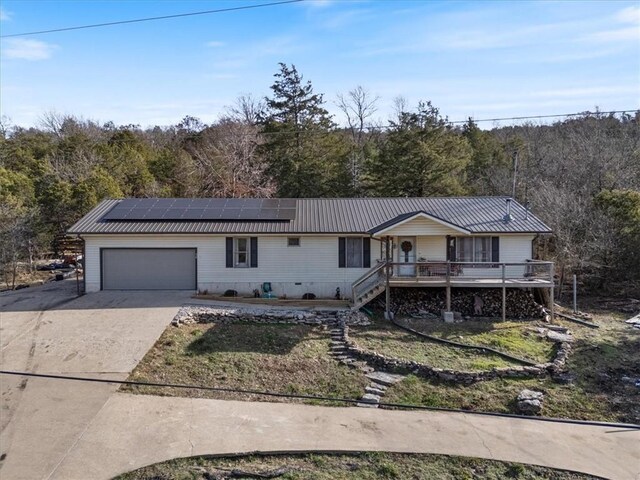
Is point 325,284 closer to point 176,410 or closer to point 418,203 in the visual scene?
point 418,203

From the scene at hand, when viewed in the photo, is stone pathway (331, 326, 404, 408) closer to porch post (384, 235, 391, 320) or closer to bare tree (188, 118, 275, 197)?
porch post (384, 235, 391, 320)

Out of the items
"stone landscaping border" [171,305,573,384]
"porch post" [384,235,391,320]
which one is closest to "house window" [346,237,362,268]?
"porch post" [384,235,391,320]

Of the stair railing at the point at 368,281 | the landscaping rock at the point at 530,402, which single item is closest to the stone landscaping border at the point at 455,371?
the landscaping rock at the point at 530,402

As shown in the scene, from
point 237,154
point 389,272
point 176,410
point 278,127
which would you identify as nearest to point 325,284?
point 389,272

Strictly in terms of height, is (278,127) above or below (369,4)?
above

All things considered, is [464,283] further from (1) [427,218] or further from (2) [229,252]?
(2) [229,252]

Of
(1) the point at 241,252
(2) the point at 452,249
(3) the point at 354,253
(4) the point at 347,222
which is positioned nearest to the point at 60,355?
(1) the point at 241,252
